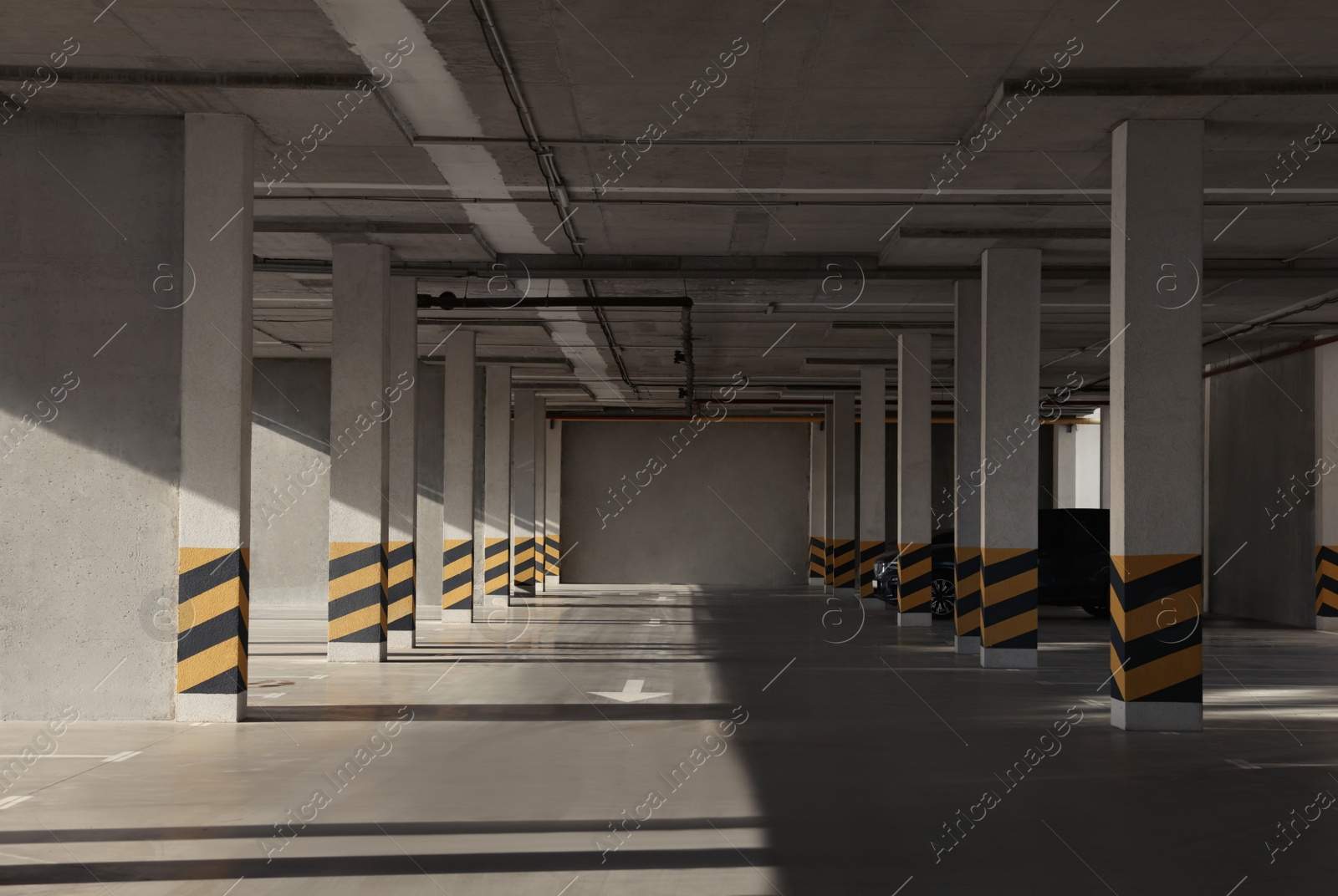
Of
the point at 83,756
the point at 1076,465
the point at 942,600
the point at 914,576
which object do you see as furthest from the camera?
the point at 1076,465

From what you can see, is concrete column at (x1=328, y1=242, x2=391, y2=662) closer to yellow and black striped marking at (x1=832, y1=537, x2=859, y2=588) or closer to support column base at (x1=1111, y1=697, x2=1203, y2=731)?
support column base at (x1=1111, y1=697, x2=1203, y2=731)

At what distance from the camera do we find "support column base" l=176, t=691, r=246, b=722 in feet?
27.8

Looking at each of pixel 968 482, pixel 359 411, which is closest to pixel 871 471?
pixel 968 482

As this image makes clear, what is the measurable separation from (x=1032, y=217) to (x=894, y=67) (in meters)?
4.34

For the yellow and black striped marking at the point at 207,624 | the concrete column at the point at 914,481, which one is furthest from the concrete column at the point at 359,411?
the concrete column at the point at 914,481

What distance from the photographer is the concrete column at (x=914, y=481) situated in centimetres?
1780

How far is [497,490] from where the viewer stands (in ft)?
72.7

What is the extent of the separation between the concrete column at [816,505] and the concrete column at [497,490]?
10571 millimetres

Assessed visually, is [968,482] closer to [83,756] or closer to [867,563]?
[867,563]

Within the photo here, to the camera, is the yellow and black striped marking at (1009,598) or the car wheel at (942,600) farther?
the car wheel at (942,600)

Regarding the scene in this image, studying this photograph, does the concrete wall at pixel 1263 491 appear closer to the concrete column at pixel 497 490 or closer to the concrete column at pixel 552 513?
the concrete column at pixel 497 490

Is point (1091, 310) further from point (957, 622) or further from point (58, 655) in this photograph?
point (58, 655)

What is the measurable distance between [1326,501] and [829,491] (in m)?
12.8

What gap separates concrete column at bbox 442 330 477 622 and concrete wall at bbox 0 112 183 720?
9.18 meters
